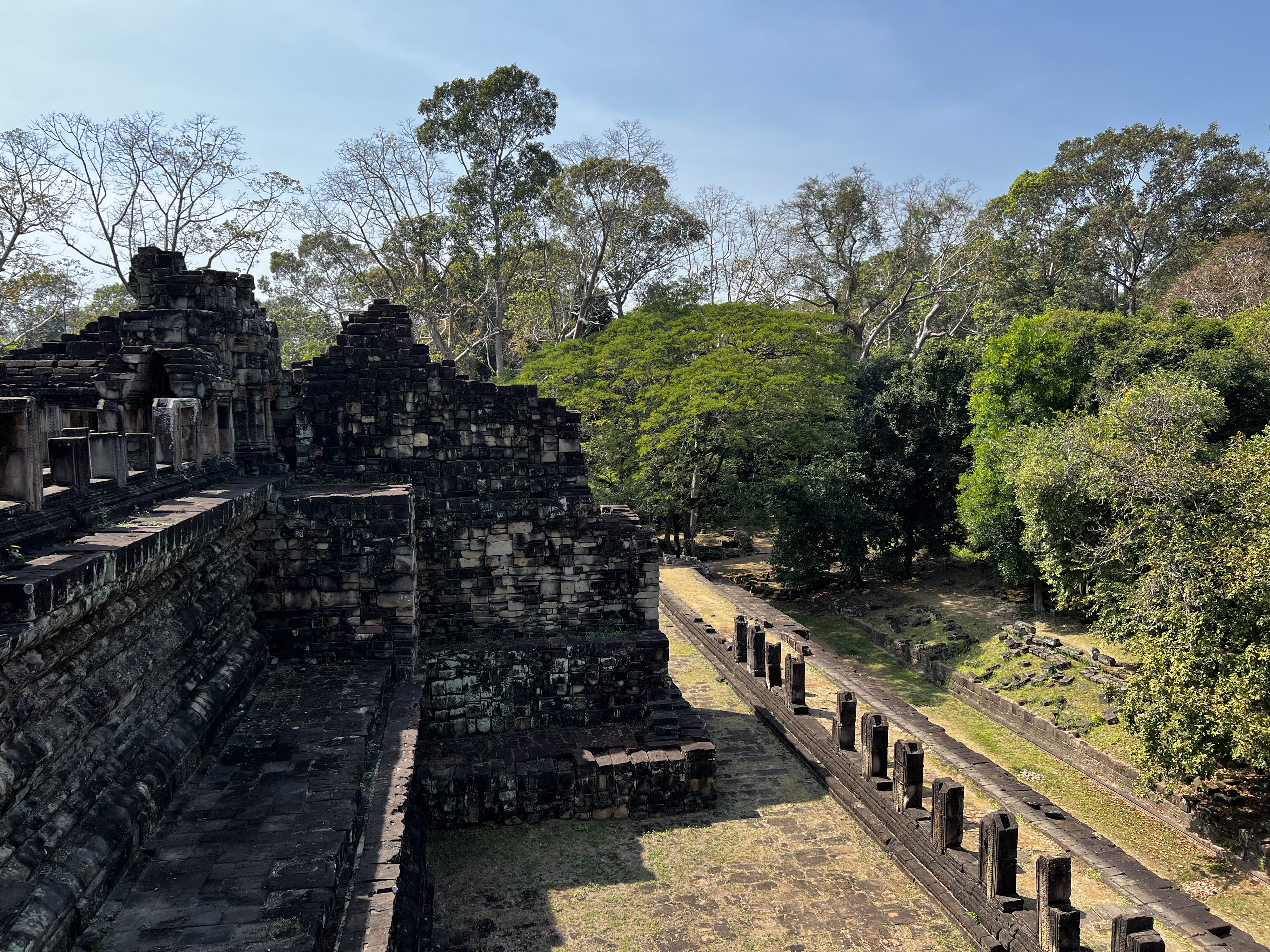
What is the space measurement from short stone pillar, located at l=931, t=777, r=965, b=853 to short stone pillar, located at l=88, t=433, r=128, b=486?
8338 millimetres

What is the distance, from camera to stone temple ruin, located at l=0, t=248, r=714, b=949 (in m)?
4.95

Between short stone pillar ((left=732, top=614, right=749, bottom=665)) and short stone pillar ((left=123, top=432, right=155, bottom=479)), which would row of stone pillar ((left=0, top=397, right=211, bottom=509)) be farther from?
short stone pillar ((left=732, top=614, right=749, bottom=665))

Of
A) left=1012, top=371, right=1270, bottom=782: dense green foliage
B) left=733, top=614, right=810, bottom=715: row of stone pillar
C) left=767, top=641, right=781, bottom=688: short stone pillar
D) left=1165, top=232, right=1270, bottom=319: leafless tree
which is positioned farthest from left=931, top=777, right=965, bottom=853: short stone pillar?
left=1165, top=232, right=1270, bottom=319: leafless tree

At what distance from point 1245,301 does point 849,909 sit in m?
25.9

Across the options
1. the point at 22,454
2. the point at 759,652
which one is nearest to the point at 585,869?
the point at 759,652

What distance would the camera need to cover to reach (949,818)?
8.15m

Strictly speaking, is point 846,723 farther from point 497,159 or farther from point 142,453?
point 497,159

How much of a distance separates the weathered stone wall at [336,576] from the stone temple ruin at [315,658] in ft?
0.10

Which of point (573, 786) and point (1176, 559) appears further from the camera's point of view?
point (1176, 559)

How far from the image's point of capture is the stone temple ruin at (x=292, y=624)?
16.2ft

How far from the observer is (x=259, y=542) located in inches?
356

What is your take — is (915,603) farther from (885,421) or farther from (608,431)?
(608,431)

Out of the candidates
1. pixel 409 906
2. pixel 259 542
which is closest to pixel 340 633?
pixel 259 542

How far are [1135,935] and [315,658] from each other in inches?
335
